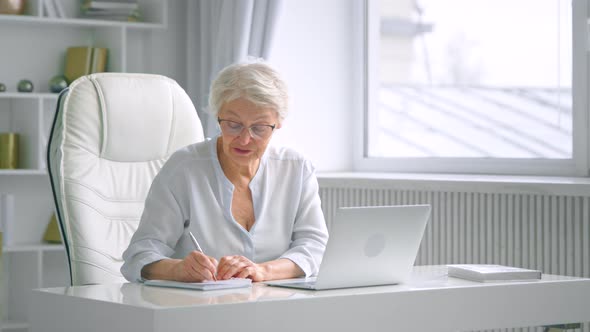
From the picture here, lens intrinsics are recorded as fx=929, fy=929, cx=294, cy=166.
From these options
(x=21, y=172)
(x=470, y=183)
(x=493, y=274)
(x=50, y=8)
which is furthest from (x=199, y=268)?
(x=50, y=8)

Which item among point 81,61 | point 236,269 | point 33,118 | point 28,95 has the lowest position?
point 236,269

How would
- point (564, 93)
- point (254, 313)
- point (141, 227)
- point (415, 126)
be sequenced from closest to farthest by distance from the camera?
point (254, 313) → point (141, 227) → point (564, 93) → point (415, 126)

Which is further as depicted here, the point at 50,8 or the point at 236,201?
the point at 50,8

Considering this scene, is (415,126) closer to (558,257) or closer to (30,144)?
(558,257)

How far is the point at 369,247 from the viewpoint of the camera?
1.87 metres

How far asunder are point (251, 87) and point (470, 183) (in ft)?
4.08

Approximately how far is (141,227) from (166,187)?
0.12m

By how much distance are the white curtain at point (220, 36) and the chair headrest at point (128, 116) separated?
113 centimetres

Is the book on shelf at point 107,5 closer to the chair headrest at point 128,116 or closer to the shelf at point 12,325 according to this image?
the shelf at point 12,325

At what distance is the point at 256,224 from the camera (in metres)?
2.28

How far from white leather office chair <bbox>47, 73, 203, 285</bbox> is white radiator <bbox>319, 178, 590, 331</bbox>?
3.58 ft

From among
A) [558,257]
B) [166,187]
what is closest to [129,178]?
[166,187]

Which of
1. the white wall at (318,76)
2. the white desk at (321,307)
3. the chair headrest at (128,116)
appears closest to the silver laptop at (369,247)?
the white desk at (321,307)

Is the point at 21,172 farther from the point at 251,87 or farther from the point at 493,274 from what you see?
the point at 493,274
